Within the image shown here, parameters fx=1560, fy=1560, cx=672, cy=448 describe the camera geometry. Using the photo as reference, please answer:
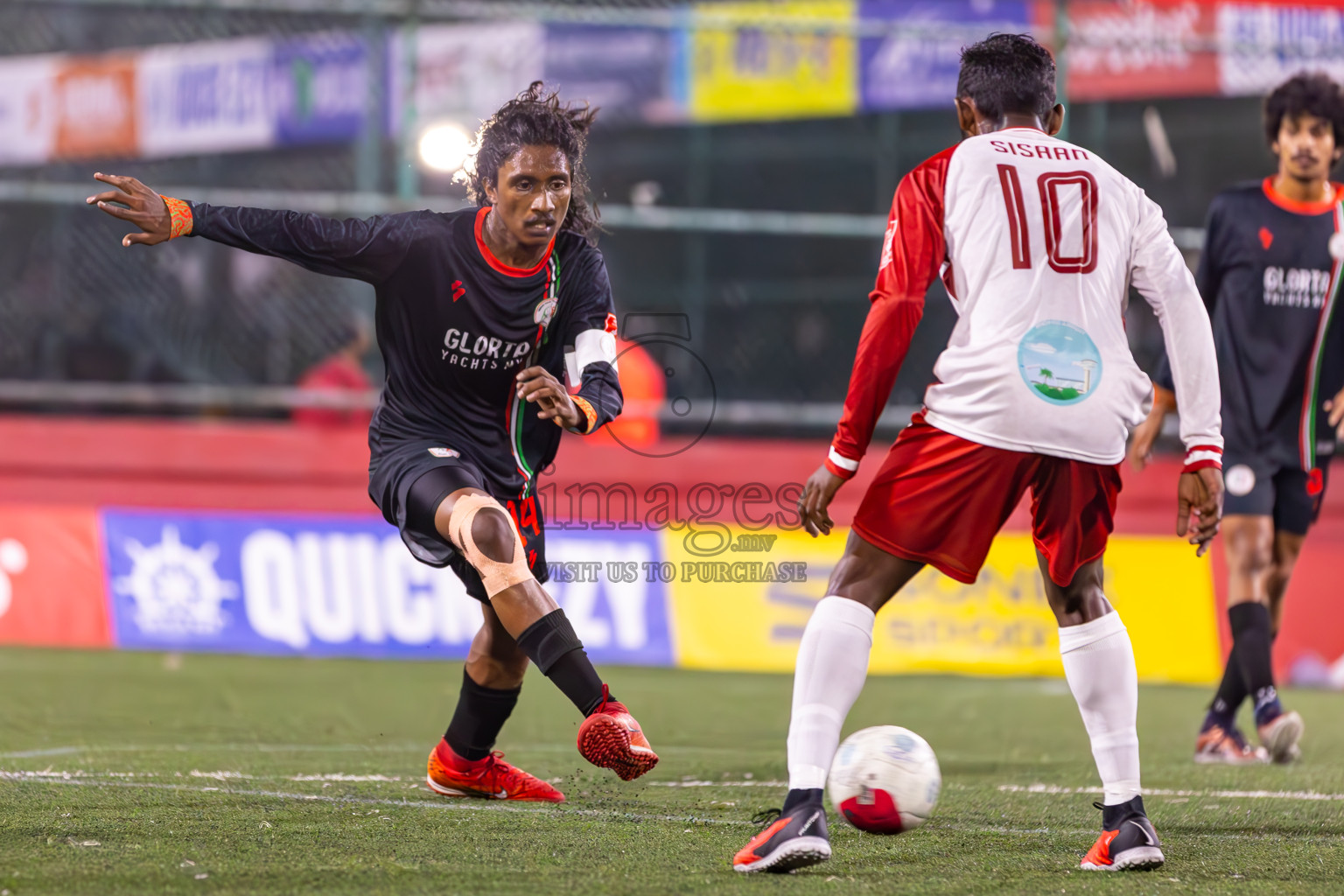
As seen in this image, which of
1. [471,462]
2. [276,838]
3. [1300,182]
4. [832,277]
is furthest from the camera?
[832,277]

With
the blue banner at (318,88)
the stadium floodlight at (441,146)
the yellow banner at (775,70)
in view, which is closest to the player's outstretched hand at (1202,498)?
the stadium floodlight at (441,146)

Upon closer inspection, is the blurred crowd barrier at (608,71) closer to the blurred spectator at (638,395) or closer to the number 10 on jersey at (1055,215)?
the blurred spectator at (638,395)

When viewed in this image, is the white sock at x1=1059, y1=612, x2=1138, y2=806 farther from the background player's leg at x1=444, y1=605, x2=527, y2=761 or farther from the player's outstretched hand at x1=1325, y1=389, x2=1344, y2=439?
the player's outstretched hand at x1=1325, y1=389, x2=1344, y2=439

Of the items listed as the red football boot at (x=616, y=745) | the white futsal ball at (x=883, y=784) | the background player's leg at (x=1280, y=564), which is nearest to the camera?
the white futsal ball at (x=883, y=784)

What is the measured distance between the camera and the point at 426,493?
4152 millimetres

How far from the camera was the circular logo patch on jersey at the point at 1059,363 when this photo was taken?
3.47m

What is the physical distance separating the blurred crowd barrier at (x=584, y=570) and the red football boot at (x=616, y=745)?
192 inches

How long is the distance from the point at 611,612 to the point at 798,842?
5604 millimetres

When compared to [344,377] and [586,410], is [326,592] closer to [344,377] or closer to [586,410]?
[344,377]

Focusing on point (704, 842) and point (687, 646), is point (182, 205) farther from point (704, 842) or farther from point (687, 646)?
point (687, 646)

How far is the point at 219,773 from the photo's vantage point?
15.6ft

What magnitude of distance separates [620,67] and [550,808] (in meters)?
9.26

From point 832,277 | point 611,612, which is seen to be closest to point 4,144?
point 611,612

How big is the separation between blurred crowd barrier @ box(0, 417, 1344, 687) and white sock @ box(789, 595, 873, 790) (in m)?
5.06
